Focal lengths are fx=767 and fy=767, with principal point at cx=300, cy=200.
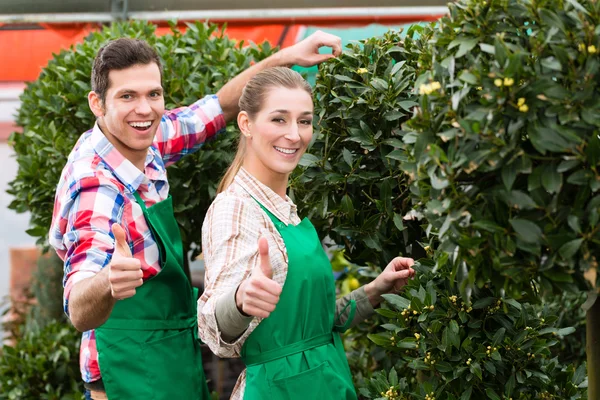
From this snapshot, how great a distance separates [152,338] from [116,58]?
0.88m

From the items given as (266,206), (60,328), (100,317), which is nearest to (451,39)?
(266,206)

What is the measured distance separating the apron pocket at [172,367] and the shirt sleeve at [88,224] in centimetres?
31

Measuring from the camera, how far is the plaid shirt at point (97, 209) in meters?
2.15

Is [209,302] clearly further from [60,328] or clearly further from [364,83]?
[60,328]

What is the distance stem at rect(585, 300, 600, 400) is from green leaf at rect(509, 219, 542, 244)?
20.0 inches

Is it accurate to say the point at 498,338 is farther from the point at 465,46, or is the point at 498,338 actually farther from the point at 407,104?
the point at 465,46

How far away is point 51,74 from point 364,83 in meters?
1.76

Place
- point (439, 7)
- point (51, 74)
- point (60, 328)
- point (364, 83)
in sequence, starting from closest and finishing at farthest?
point (364, 83) < point (51, 74) < point (60, 328) < point (439, 7)

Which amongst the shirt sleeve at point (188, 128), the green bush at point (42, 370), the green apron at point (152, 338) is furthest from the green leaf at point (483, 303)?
the green bush at point (42, 370)

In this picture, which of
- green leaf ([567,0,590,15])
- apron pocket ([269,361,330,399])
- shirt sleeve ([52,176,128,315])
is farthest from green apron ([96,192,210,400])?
green leaf ([567,0,590,15])

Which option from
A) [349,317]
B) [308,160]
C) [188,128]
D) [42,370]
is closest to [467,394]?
[349,317]

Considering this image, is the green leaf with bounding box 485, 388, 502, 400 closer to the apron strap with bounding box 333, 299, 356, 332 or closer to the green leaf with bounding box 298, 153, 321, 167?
the apron strap with bounding box 333, 299, 356, 332

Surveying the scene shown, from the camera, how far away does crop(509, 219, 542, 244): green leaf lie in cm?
161

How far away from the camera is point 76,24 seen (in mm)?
5234
